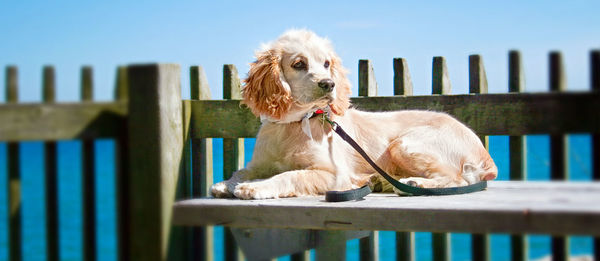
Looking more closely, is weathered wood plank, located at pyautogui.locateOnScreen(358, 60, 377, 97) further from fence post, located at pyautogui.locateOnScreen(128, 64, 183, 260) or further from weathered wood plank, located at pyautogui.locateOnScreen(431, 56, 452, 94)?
fence post, located at pyautogui.locateOnScreen(128, 64, 183, 260)

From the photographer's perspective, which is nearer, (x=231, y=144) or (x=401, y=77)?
(x=401, y=77)

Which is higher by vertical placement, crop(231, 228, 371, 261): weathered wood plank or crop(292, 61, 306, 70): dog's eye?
crop(292, 61, 306, 70): dog's eye

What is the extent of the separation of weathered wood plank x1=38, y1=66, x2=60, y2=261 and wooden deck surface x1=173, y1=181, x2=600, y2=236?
622 millimetres

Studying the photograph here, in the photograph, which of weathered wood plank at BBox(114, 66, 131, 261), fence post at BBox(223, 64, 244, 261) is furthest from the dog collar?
weathered wood plank at BBox(114, 66, 131, 261)

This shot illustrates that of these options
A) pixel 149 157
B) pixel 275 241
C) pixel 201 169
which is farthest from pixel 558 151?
pixel 149 157

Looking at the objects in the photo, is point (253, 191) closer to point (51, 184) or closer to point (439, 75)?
point (51, 184)

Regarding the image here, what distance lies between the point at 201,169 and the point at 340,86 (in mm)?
1230

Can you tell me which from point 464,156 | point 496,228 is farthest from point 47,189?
point 464,156

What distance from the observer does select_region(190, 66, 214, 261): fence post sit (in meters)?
4.27

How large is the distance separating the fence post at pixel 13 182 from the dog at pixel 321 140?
1.02 metres

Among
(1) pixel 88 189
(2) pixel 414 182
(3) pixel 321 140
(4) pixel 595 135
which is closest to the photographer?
(1) pixel 88 189

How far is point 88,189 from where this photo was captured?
293cm

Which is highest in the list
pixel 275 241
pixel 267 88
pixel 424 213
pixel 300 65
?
pixel 300 65

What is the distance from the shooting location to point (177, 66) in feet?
9.71
